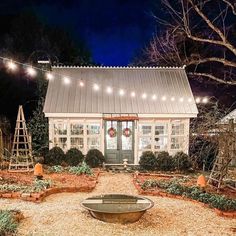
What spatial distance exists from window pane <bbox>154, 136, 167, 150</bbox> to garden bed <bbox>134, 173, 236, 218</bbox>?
11.0ft

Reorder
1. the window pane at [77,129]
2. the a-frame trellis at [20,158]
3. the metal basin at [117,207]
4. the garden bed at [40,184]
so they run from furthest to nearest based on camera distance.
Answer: the window pane at [77,129], the a-frame trellis at [20,158], the garden bed at [40,184], the metal basin at [117,207]

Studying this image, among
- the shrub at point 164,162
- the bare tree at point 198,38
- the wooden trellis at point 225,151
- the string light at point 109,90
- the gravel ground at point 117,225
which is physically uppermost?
the bare tree at point 198,38

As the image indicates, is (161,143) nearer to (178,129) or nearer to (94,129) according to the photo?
(178,129)

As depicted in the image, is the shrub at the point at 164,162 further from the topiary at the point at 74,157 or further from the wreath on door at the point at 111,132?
the topiary at the point at 74,157

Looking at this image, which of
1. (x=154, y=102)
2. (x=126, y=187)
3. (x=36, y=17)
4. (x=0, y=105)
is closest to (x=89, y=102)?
(x=154, y=102)

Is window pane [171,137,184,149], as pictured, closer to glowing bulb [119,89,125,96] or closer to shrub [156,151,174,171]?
shrub [156,151,174,171]

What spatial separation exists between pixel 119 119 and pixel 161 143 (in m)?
2.25

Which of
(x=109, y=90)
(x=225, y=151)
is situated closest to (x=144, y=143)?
(x=109, y=90)

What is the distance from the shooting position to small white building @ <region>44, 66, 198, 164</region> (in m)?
15.1

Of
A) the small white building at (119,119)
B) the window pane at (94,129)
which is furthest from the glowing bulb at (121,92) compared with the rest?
the window pane at (94,129)

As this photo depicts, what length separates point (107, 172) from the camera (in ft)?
45.1

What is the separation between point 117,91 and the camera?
643 inches

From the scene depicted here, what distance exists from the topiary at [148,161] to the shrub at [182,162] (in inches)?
35.6

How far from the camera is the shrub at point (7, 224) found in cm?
609
